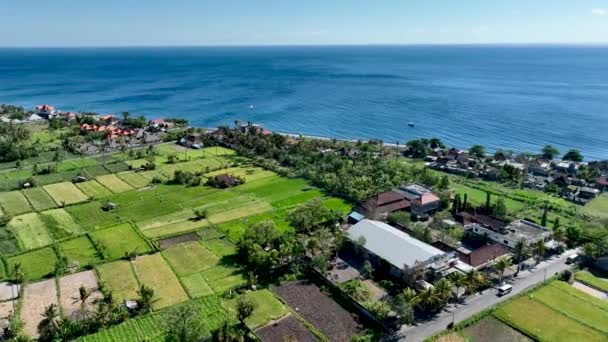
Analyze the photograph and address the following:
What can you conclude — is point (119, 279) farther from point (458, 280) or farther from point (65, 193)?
point (458, 280)

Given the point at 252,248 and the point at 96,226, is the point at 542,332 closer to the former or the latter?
the point at 252,248

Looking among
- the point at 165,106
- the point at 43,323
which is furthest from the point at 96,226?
the point at 165,106

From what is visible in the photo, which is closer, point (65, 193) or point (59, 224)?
point (59, 224)

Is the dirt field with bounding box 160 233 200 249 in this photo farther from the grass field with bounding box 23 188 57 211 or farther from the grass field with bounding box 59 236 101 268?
the grass field with bounding box 23 188 57 211

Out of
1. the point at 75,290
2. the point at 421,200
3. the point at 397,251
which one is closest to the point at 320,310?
the point at 397,251

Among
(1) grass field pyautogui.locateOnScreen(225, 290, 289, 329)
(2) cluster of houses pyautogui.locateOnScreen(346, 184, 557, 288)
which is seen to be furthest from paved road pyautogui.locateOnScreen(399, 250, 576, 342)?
(1) grass field pyautogui.locateOnScreen(225, 290, 289, 329)

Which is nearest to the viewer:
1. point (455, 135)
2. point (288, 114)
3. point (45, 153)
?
point (45, 153)
